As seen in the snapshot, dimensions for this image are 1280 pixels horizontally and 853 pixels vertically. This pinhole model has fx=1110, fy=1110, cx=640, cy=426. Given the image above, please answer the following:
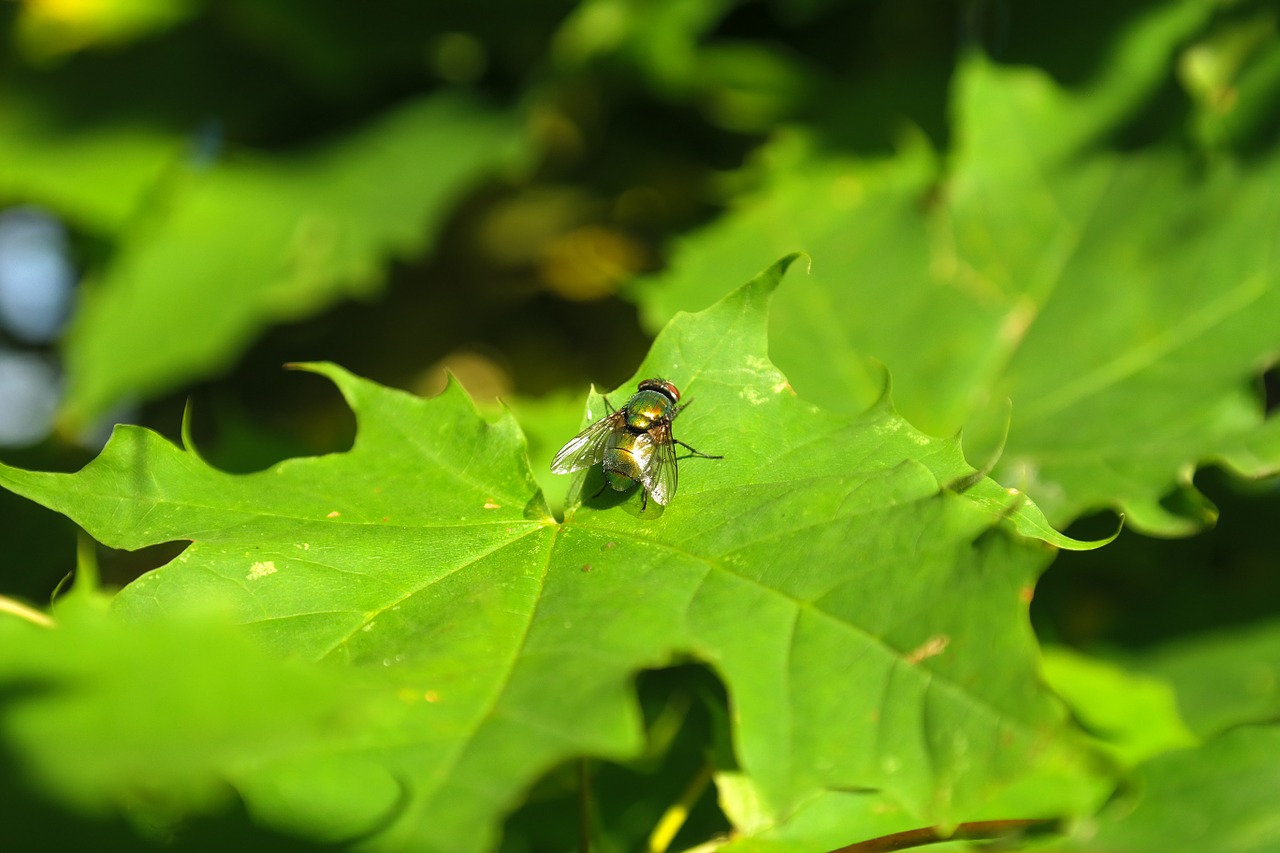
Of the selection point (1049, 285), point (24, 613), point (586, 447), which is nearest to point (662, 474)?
point (586, 447)

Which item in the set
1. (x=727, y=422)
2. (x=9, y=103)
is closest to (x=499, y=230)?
(x=9, y=103)

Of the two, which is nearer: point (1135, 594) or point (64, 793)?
point (64, 793)

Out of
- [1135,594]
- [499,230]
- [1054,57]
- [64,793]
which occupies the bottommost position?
[1135,594]

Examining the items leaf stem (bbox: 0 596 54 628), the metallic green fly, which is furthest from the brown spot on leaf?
leaf stem (bbox: 0 596 54 628)

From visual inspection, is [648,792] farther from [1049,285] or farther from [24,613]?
[1049,285]

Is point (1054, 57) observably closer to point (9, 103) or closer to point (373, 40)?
point (373, 40)

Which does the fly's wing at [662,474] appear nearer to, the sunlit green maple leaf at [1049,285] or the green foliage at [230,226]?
the sunlit green maple leaf at [1049,285]

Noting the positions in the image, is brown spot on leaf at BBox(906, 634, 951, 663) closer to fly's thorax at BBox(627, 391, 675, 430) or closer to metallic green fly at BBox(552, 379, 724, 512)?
metallic green fly at BBox(552, 379, 724, 512)
